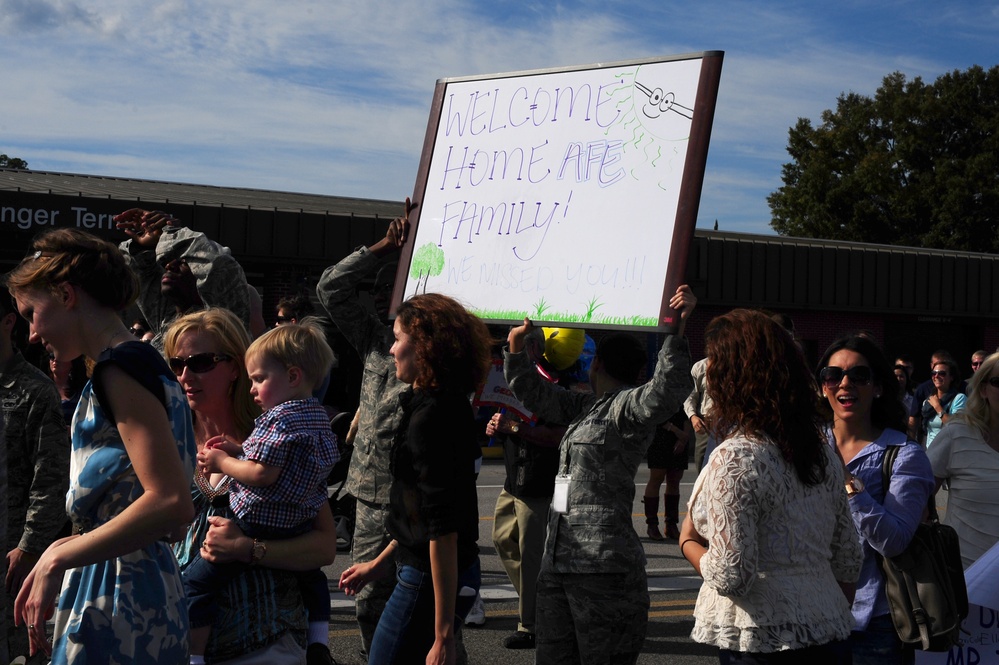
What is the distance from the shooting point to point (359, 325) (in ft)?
17.0

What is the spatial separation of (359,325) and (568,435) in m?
1.06

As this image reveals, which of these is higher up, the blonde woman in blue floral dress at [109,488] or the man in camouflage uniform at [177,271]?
the man in camouflage uniform at [177,271]

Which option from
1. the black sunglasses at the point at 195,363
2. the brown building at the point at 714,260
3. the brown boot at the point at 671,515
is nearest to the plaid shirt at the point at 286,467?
the black sunglasses at the point at 195,363

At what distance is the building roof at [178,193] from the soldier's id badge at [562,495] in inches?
696

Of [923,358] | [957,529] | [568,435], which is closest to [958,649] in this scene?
[957,529]

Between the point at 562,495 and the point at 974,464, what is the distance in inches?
A: 67.9

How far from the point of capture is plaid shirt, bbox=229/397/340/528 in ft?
11.1

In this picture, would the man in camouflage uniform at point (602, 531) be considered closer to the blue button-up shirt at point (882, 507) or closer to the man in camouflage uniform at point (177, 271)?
the blue button-up shirt at point (882, 507)

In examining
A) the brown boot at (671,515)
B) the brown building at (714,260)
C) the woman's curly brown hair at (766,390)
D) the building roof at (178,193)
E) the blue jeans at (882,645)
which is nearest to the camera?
the woman's curly brown hair at (766,390)

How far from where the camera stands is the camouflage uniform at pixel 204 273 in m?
4.68

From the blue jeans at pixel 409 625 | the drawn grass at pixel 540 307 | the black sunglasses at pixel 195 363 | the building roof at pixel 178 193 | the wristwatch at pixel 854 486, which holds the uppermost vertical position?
the building roof at pixel 178 193

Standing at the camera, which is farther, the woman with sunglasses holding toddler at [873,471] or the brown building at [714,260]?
the brown building at [714,260]

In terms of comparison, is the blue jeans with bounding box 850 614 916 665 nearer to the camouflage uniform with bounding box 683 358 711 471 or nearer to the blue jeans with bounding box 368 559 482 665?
the blue jeans with bounding box 368 559 482 665

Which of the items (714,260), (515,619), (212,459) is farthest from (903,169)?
(212,459)
